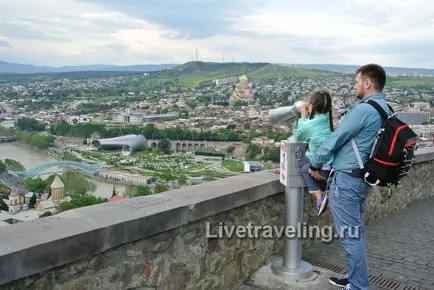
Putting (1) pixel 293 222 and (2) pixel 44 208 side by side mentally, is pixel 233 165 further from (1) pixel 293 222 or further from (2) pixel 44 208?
(1) pixel 293 222

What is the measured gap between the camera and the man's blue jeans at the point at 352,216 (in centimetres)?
282

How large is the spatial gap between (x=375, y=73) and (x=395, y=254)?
2270 millimetres

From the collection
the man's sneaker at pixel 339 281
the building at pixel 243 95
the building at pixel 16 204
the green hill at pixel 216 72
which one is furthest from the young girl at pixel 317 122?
the green hill at pixel 216 72

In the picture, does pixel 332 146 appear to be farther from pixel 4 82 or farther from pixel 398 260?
pixel 4 82

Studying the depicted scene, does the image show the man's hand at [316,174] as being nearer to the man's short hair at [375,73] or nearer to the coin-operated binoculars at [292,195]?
the coin-operated binoculars at [292,195]

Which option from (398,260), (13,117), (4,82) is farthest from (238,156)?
(4,82)

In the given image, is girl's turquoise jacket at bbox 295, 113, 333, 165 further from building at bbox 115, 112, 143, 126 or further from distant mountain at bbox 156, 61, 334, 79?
distant mountain at bbox 156, 61, 334, 79

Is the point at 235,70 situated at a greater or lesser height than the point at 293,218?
greater

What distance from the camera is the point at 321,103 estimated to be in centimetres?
318

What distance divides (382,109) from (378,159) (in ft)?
0.96

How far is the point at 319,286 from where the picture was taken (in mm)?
3430

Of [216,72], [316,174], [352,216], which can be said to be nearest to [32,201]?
[316,174]

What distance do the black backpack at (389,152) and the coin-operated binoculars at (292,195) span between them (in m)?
0.72

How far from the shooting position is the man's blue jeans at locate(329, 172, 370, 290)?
2.82 m
